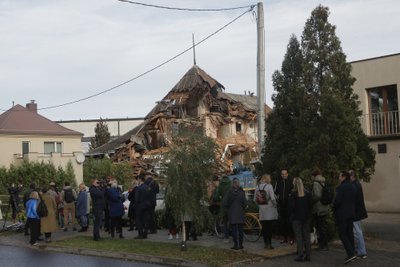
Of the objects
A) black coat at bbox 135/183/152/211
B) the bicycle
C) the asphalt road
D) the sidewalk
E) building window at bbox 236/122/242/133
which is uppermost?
building window at bbox 236/122/242/133

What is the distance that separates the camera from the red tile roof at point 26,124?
53562 millimetres

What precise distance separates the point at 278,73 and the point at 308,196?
522cm

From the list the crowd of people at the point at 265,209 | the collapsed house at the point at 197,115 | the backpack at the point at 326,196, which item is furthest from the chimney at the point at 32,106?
the backpack at the point at 326,196

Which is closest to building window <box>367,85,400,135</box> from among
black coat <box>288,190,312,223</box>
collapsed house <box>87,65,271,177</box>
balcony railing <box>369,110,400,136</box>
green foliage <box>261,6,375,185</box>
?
balcony railing <box>369,110,400,136</box>

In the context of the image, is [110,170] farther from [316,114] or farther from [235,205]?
[235,205]

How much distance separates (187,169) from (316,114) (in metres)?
4.10

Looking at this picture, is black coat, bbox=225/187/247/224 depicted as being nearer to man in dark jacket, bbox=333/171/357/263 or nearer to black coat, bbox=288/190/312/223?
black coat, bbox=288/190/312/223

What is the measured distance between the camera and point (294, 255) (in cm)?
1288

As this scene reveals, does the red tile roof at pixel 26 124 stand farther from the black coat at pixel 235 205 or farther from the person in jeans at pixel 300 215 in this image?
the person in jeans at pixel 300 215

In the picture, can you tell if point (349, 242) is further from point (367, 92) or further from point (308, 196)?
point (367, 92)

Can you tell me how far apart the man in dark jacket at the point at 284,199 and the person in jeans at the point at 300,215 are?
3.06 feet

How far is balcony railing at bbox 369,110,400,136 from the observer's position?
2288 cm

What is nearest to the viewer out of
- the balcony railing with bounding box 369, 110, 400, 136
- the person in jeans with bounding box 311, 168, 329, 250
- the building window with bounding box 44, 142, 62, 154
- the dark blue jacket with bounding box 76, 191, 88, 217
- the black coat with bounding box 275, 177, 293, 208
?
the person in jeans with bounding box 311, 168, 329, 250

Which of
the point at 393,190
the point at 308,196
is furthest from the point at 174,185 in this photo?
the point at 393,190
